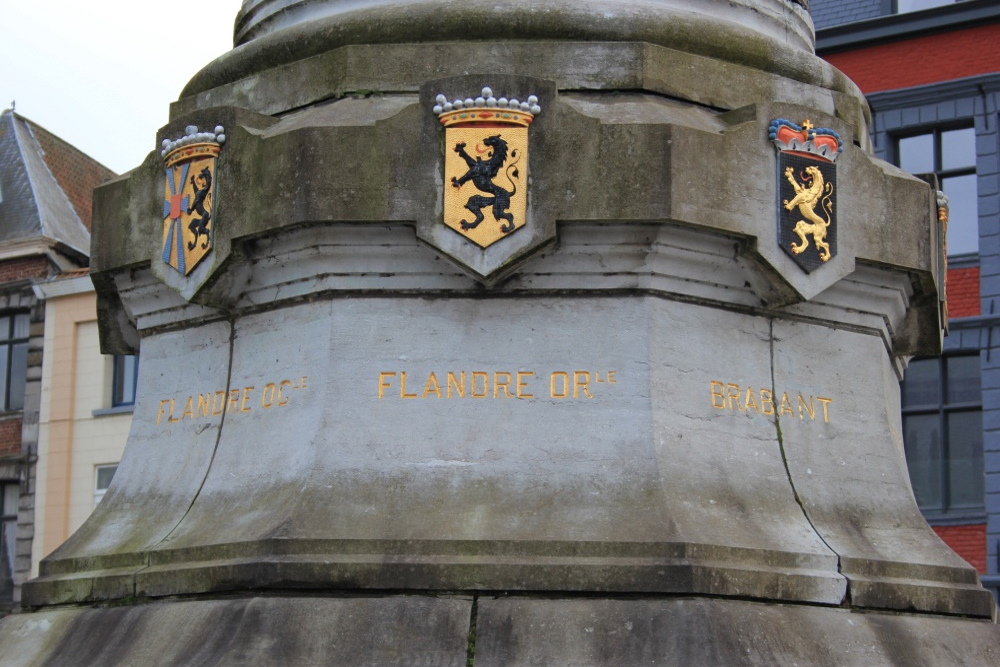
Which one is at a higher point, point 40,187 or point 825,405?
point 40,187

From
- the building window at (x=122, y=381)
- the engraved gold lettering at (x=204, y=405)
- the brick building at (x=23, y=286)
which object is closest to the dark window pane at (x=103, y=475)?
the building window at (x=122, y=381)

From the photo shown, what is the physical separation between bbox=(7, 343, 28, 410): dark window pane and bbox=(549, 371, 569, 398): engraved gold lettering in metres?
27.6

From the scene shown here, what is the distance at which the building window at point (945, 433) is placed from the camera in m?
25.7

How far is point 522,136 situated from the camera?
7.35 metres

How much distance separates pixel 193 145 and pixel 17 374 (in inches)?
1067

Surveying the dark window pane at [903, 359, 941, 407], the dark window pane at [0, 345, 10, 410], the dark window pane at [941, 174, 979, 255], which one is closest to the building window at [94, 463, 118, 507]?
the dark window pane at [0, 345, 10, 410]

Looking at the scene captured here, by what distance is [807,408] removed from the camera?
7.93 metres

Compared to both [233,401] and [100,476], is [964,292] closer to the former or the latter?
[100,476]

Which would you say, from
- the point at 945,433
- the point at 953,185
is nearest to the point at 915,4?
the point at 953,185

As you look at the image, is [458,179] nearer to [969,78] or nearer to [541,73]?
[541,73]

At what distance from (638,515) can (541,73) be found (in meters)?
2.13

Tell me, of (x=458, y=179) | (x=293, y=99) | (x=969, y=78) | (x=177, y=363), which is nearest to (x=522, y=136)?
(x=458, y=179)

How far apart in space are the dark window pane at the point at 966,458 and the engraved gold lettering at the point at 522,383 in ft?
63.7

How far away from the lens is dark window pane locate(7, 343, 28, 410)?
3366cm
